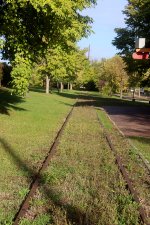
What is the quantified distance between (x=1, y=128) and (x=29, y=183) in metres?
10.3

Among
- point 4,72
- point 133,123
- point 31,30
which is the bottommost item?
point 133,123

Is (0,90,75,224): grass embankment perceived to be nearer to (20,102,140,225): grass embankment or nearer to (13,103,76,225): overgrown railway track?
(13,103,76,225): overgrown railway track

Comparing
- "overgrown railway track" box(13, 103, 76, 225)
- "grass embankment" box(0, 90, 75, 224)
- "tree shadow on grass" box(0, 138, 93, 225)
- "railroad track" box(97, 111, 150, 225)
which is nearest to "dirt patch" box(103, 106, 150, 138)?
"grass embankment" box(0, 90, 75, 224)

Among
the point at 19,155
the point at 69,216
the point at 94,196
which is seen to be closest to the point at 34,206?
the point at 69,216

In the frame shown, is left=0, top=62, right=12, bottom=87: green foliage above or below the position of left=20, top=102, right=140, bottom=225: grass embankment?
above

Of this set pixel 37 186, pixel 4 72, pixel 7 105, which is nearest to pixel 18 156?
pixel 37 186

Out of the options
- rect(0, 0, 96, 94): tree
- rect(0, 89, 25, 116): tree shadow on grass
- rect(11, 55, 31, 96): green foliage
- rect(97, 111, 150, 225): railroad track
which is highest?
rect(0, 0, 96, 94): tree

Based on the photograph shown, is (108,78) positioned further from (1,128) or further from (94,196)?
(94,196)

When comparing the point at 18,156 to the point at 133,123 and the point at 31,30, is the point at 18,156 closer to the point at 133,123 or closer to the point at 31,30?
the point at 31,30

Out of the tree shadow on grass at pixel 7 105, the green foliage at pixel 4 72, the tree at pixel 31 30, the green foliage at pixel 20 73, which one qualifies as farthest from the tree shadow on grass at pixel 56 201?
the green foliage at pixel 4 72

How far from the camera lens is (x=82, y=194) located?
8.72 meters

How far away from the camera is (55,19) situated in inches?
825

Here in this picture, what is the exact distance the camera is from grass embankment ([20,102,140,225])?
282 inches

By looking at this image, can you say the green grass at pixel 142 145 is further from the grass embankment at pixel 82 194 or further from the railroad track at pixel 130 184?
the grass embankment at pixel 82 194
